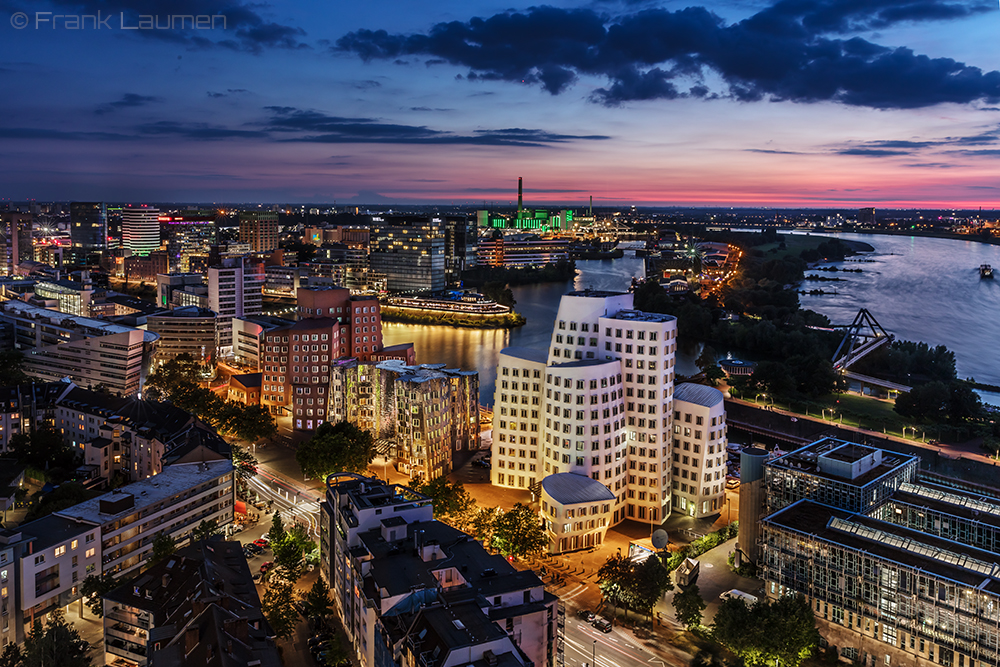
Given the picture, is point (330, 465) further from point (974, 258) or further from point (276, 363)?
point (974, 258)

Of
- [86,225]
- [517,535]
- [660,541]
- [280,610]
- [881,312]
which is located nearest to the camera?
[280,610]

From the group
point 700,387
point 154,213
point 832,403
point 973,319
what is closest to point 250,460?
point 700,387

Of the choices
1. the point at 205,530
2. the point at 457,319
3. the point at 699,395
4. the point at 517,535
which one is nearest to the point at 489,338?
the point at 457,319

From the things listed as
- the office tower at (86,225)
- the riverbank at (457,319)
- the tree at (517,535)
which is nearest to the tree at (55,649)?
the tree at (517,535)

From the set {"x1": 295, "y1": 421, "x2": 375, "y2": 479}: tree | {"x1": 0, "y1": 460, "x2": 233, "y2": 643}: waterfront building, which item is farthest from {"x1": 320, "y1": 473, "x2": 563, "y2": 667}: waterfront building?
{"x1": 295, "y1": 421, "x2": 375, "y2": 479}: tree

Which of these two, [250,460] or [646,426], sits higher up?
[646,426]

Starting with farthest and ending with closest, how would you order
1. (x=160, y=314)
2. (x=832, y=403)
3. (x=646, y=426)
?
(x=160, y=314), (x=832, y=403), (x=646, y=426)

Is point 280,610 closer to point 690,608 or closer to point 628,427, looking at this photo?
point 690,608
